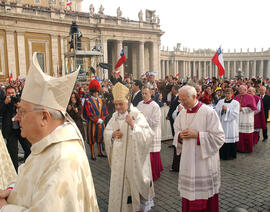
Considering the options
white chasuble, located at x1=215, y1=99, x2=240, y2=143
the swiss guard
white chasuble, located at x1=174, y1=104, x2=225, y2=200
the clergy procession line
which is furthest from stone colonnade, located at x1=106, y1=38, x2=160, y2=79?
white chasuble, located at x1=174, y1=104, x2=225, y2=200

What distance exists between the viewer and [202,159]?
3.69 metres

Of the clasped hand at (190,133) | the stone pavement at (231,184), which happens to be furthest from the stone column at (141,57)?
the clasped hand at (190,133)

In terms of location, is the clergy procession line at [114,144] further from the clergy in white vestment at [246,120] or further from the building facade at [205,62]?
the building facade at [205,62]

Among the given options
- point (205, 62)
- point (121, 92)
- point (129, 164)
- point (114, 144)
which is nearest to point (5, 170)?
point (114, 144)

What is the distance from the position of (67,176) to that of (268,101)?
32.6 ft

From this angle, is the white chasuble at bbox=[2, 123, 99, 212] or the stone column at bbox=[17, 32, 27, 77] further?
the stone column at bbox=[17, 32, 27, 77]

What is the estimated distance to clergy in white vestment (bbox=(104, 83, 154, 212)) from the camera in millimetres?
3955

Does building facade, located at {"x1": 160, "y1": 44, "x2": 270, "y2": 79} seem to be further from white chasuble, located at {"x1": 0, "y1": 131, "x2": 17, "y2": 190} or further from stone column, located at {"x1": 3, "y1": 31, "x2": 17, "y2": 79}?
white chasuble, located at {"x1": 0, "y1": 131, "x2": 17, "y2": 190}

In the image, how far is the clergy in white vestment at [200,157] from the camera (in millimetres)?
3656

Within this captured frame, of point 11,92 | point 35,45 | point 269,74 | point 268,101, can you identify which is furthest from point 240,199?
point 269,74

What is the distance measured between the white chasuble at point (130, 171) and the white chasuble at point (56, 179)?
85.1 inches

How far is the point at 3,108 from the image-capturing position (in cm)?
588

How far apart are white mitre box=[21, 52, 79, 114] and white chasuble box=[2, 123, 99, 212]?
0.18 meters

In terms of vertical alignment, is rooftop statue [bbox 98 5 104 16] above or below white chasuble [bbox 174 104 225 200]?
above
